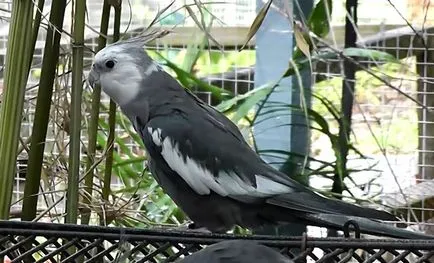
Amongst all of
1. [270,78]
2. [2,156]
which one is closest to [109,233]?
[2,156]

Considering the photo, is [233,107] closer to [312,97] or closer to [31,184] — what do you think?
[312,97]

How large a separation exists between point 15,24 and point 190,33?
0.70m

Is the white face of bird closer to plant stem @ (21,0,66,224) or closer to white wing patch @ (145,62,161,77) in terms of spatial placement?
white wing patch @ (145,62,161,77)

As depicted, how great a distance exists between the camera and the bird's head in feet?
3.15

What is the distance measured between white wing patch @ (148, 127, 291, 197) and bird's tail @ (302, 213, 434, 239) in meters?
0.09

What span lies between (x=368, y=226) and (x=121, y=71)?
0.38m

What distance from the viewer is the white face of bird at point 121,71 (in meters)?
0.96

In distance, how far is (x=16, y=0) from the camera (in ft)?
2.27

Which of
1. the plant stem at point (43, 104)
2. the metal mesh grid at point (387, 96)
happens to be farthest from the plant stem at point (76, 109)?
the metal mesh grid at point (387, 96)

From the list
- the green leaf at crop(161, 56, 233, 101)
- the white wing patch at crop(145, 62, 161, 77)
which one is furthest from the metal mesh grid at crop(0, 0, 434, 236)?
the white wing patch at crop(145, 62, 161, 77)

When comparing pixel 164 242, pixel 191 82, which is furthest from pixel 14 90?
pixel 191 82

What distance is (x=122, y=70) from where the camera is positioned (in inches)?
38.9

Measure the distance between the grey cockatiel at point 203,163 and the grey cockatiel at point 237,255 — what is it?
315 millimetres

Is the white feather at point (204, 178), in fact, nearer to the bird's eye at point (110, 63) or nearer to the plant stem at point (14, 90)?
the bird's eye at point (110, 63)
